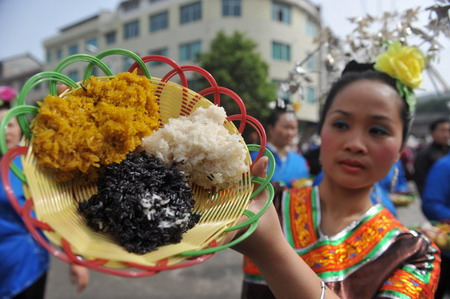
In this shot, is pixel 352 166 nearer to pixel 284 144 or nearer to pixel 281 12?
pixel 284 144

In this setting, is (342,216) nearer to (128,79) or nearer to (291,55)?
(128,79)

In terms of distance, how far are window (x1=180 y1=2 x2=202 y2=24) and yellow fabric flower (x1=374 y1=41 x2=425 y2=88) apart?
57.2 ft

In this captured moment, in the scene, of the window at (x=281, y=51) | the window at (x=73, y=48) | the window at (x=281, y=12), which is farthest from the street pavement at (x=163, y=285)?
the window at (x=73, y=48)

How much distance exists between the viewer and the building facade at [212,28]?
671 inches

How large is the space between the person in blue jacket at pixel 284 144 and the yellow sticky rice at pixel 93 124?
104 inches

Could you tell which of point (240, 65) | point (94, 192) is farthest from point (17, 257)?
point (240, 65)

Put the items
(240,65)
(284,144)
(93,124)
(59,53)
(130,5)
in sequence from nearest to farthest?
(93,124) < (284,144) < (240,65) < (130,5) < (59,53)

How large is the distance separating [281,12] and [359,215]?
61.2 ft

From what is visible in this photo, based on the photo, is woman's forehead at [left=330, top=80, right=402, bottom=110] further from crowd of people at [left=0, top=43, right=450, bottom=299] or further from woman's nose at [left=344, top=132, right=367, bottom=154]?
woman's nose at [left=344, top=132, right=367, bottom=154]

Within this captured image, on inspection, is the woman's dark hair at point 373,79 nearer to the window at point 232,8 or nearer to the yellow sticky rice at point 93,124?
the yellow sticky rice at point 93,124

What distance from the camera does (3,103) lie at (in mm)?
2184

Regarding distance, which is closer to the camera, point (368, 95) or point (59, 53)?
point (368, 95)

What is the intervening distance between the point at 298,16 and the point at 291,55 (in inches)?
100

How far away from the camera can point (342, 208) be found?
1264 mm
